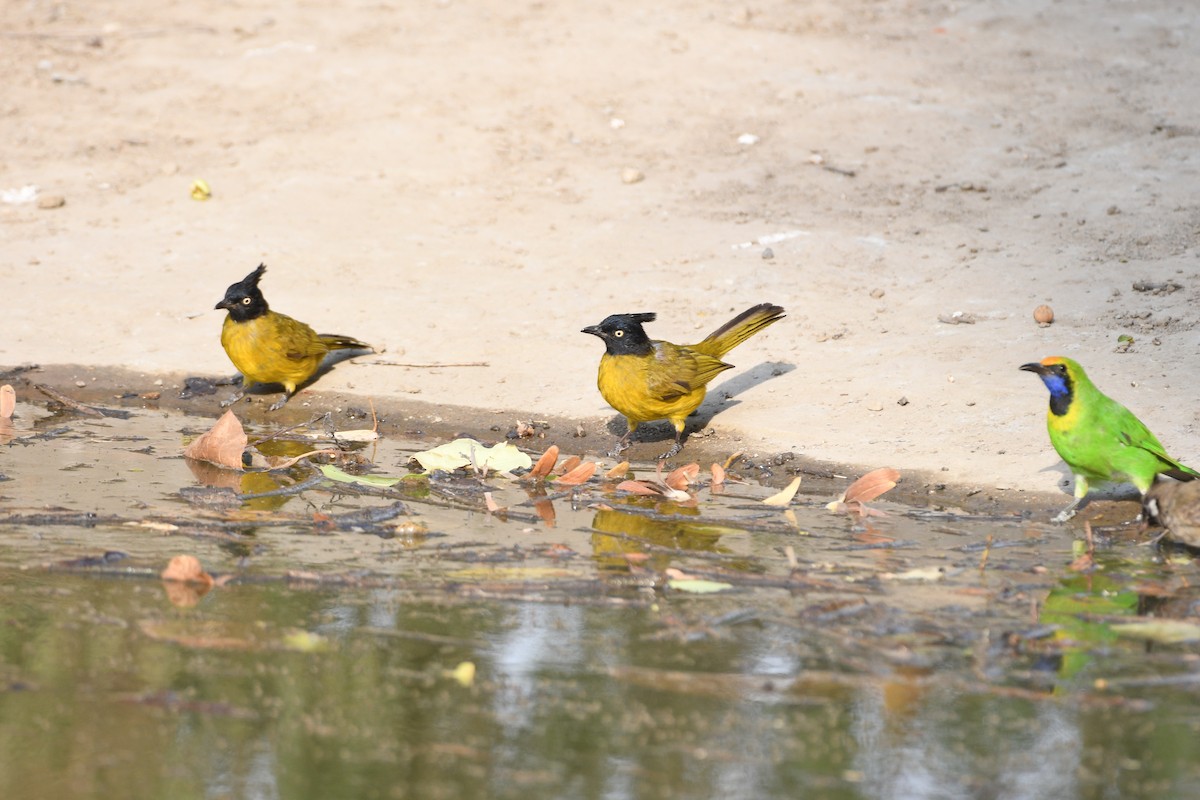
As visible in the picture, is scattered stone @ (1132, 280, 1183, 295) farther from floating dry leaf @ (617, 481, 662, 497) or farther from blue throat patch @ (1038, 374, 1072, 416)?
floating dry leaf @ (617, 481, 662, 497)

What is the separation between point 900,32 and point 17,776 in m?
12.8

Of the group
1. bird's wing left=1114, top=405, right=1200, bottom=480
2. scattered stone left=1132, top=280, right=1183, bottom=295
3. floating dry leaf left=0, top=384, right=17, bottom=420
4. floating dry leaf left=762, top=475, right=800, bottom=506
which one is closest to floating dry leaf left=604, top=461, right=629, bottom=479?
floating dry leaf left=762, top=475, right=800, bottom=506

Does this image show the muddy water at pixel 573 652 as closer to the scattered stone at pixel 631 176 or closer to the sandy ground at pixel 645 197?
the sandy ground at pixel 645 197

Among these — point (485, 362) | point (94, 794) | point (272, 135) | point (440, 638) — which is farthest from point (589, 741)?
point (272, 135)

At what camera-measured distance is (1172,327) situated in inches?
329

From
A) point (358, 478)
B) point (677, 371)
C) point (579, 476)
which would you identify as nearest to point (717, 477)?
point (579, 476)

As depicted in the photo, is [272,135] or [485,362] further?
[272,135]

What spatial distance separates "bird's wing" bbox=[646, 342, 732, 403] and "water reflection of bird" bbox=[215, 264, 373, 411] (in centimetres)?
228

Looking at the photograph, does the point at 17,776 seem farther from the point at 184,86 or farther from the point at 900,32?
the point at 900,32

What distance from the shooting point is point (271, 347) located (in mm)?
8711

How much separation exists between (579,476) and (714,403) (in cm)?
176

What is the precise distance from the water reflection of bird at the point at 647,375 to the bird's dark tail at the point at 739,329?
0.37 ft

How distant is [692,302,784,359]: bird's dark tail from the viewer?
842cm

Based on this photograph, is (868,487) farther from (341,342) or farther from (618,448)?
(341,342)
